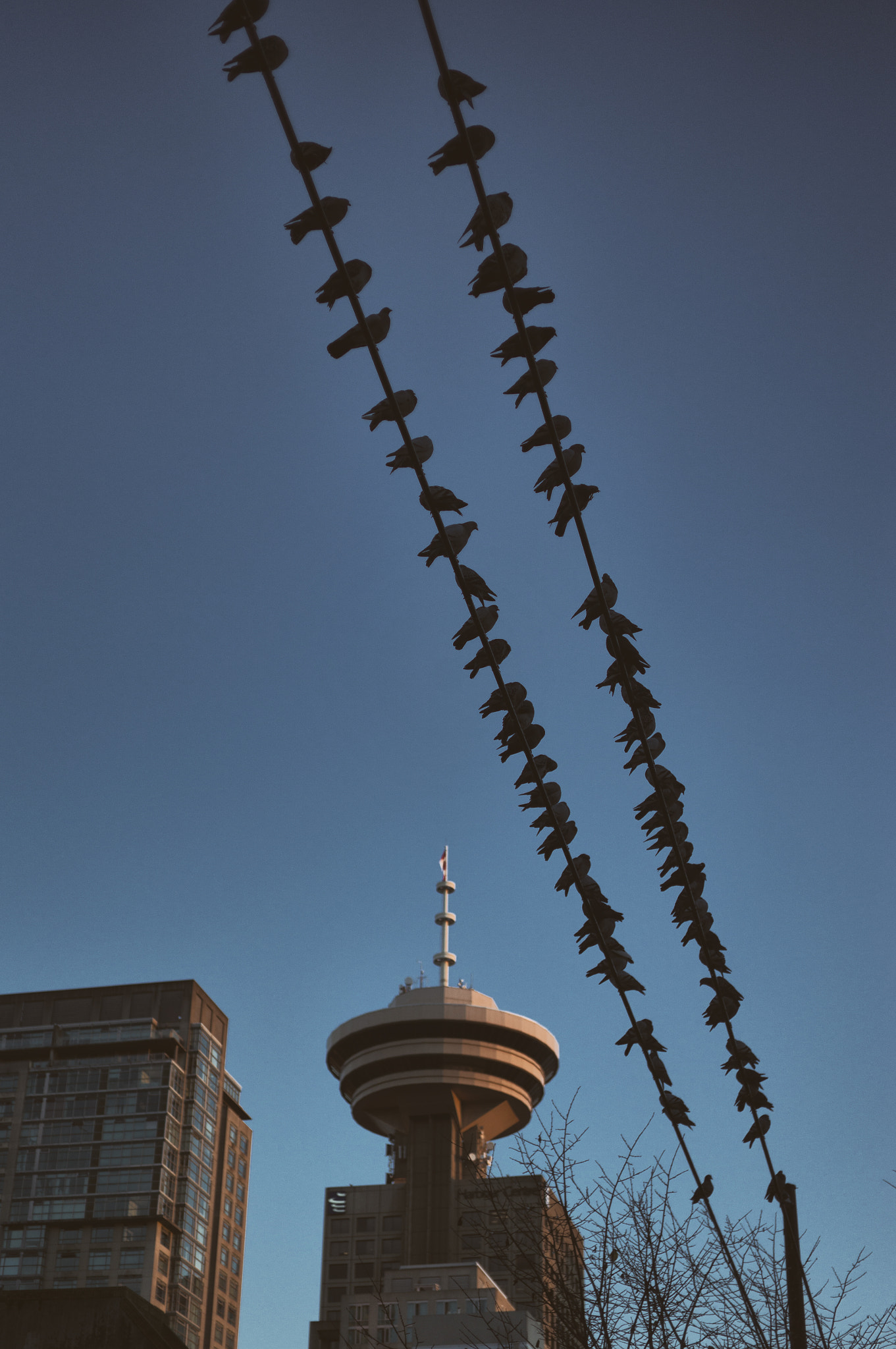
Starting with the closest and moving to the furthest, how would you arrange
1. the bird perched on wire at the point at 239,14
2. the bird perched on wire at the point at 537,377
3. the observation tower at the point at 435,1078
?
the bird perched on wire at the point at 239,14 → the bird perched on wire at the point at 537,377 → the observation tower at the point at 435,1078

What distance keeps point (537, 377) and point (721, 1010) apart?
788cm

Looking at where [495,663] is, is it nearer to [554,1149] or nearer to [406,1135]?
[554,1149]

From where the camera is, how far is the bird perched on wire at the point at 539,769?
35.9ft

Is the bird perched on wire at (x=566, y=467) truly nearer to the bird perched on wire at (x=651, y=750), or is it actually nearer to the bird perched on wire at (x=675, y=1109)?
the bird perched on wire at (x=651, y=750)

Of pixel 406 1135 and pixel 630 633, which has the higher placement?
pixel 406 1135

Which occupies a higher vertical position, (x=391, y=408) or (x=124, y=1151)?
(x=124, y=1151)

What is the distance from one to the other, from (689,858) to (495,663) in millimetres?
3273

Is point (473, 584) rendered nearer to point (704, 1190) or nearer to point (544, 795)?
point (544, 795)

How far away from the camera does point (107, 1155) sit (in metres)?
143

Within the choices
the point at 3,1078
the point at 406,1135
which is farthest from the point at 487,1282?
the point at 3,1078

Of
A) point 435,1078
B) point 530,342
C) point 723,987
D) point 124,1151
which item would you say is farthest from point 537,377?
point 435,1078

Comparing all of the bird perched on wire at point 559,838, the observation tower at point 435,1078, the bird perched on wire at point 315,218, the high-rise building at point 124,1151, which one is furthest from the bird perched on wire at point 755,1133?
the observation tower at point 435,1078

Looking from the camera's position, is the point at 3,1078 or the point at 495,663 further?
the point at 3,1078

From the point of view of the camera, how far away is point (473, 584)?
9.70m
